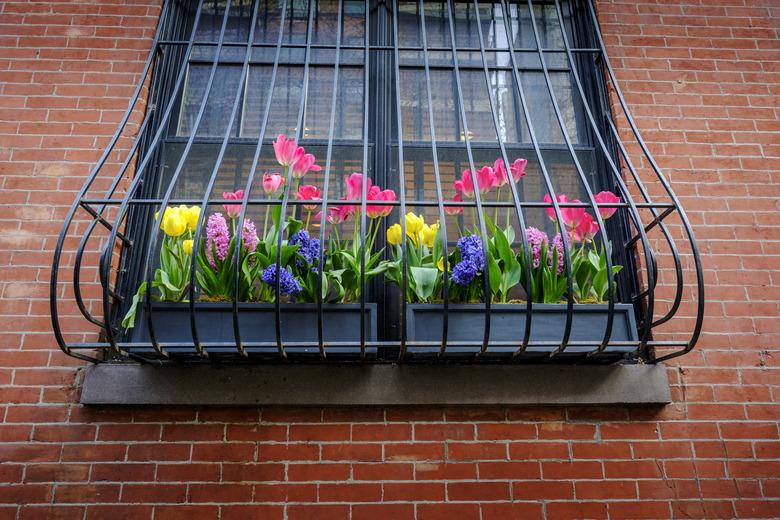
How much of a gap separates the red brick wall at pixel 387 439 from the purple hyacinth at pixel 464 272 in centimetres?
53

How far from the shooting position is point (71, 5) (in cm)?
286

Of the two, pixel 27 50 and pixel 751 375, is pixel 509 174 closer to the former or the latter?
pixel 751 375

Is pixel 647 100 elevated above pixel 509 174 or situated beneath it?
elevated above

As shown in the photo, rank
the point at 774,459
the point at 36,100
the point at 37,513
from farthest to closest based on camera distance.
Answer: the point at 36,100
the point at 774,459
the point at 37,513

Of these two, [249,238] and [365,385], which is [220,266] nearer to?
[249,238]

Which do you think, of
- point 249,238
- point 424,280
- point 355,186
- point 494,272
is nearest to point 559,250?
point 494,272

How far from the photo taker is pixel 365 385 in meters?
2.15

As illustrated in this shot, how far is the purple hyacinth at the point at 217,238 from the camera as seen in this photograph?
2.12 m

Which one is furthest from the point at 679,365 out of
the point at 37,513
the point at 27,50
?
the point at 27,50

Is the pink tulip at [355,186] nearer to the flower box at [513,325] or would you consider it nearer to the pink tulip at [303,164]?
the pink tulip at [303,164]

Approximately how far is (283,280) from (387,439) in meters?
0.71

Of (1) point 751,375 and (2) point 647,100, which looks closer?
(1) point 751,375

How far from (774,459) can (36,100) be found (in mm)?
3422

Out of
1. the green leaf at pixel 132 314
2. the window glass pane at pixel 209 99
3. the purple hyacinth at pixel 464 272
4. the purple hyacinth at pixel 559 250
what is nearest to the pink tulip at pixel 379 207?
the purple hyacinth at pixel 464 272
